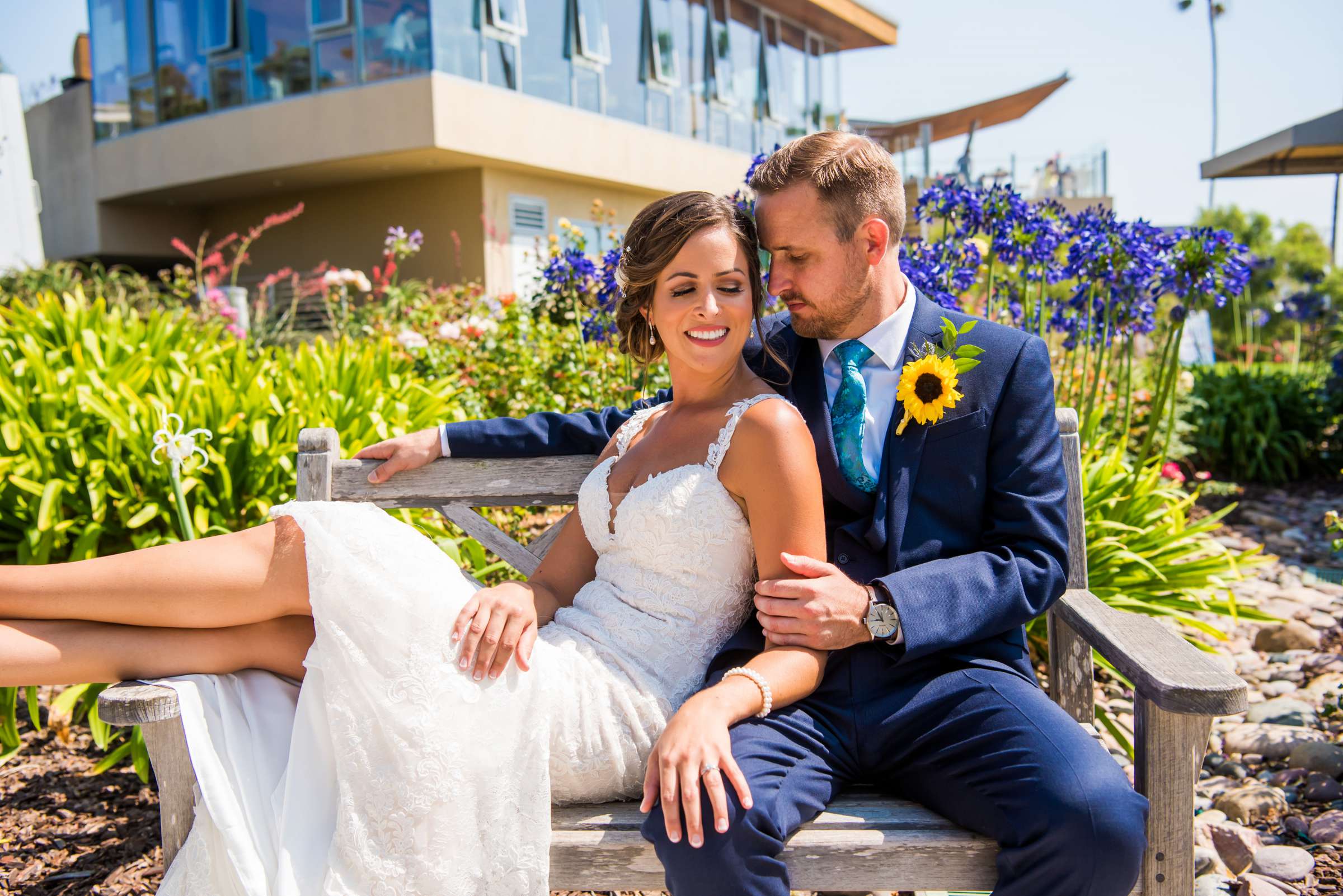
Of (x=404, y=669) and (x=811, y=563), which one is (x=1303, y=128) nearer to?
(x=811, y=563)

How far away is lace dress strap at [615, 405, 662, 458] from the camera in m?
2.49

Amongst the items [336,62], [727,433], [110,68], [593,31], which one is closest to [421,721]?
[727,433]

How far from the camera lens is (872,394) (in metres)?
2.28

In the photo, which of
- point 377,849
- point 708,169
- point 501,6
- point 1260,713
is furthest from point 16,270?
point 1260,713

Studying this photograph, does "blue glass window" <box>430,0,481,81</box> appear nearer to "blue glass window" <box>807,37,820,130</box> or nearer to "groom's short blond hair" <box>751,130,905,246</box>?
"blue glass window" <box>807,37,820,130</box>

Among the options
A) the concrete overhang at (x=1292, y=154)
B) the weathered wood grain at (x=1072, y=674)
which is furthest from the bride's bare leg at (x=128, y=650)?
the concrete overhang at (x=1292, y=154)

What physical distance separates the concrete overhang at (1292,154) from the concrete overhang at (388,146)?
9.18 m

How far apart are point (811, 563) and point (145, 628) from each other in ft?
4.58

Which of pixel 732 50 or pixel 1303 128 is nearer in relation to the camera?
pixel 1303 128

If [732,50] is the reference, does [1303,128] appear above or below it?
below

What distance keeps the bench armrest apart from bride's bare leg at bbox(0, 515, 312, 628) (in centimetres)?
168

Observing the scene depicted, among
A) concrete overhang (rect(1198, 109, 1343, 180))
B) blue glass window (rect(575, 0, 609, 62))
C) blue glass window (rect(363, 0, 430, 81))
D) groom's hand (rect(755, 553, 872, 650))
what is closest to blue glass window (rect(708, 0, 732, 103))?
blue glass window (rect(575, 0, 609, 62))

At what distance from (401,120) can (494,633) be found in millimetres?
12871

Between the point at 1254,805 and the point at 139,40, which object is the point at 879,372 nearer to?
the point at 1254,805
